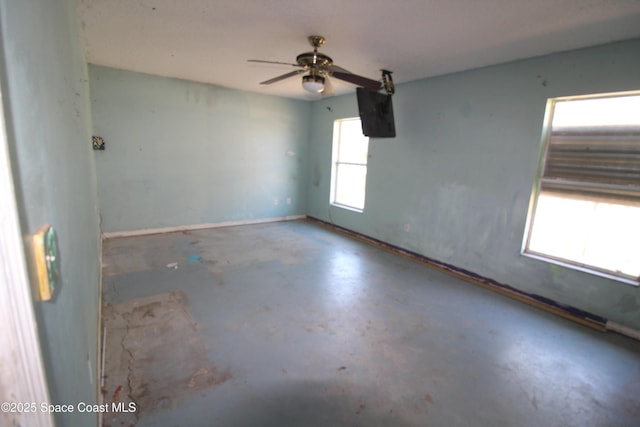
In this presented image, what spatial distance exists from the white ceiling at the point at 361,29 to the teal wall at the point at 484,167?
226 millimetres

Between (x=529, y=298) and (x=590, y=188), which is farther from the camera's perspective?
(x=529, y=298)

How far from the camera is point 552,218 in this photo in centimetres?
292

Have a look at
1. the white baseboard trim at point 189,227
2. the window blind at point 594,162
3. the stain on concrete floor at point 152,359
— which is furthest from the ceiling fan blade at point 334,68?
the white baseboard trim at point 189,227

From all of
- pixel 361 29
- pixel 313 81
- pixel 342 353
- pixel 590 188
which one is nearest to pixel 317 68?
pixel 313 81

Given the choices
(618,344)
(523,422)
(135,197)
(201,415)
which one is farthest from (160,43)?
(618,344)

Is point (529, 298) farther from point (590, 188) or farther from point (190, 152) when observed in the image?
point (190, 152)

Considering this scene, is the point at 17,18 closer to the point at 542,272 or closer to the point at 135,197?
the point at 542,272

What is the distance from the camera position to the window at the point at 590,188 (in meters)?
2.46

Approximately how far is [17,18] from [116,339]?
225 centimetres

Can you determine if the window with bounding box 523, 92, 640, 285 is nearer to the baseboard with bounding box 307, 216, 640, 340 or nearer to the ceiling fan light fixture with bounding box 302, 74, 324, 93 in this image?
the baseboard with bounding box 307, 216, 640, 340

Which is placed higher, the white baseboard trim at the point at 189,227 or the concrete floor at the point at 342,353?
the white baseboard trim at the point at 189,227

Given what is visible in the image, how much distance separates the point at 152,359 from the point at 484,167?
12.0 ft

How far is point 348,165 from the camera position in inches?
211

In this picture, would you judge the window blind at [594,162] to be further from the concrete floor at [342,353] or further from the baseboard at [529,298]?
the concrete floor at [342,353]
